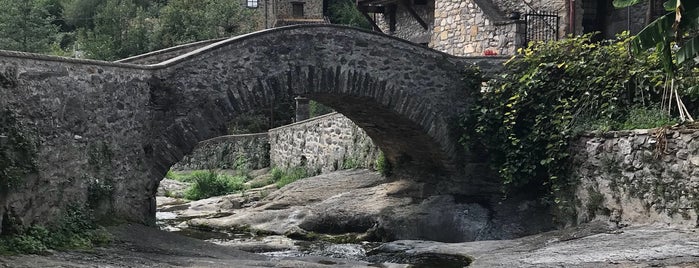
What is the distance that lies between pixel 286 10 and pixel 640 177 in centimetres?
3159

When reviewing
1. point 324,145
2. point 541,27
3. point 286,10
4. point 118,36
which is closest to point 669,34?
point 541,27

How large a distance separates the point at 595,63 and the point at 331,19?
97.8 ft

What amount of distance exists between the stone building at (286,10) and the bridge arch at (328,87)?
25.5 m

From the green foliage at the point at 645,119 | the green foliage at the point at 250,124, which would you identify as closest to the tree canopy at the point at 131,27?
the green foliage at the point at 250,124

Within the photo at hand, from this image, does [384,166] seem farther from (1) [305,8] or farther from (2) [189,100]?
(1) [305,8]

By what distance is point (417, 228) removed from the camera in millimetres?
13461

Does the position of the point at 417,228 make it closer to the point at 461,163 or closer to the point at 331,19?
the point at 461,163

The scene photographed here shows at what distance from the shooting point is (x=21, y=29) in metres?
31.1

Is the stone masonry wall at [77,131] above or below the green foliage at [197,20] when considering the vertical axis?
below

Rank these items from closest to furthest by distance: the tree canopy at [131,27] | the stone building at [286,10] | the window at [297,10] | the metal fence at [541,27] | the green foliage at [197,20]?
the metal fence at [541,27], the green foliage at [197,20], the tree canopy at [131,27], the stone building at [286,10], the window at [297,10]

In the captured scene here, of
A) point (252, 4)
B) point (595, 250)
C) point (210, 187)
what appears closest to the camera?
point (595, 250)

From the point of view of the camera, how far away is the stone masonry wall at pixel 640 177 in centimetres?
934

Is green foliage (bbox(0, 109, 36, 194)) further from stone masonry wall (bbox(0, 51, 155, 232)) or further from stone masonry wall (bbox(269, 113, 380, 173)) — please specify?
stone masonry wall (bbox(269, 113, 380, 173))

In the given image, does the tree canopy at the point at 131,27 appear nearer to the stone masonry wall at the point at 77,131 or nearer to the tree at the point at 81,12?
the tree at the point at 81,12
